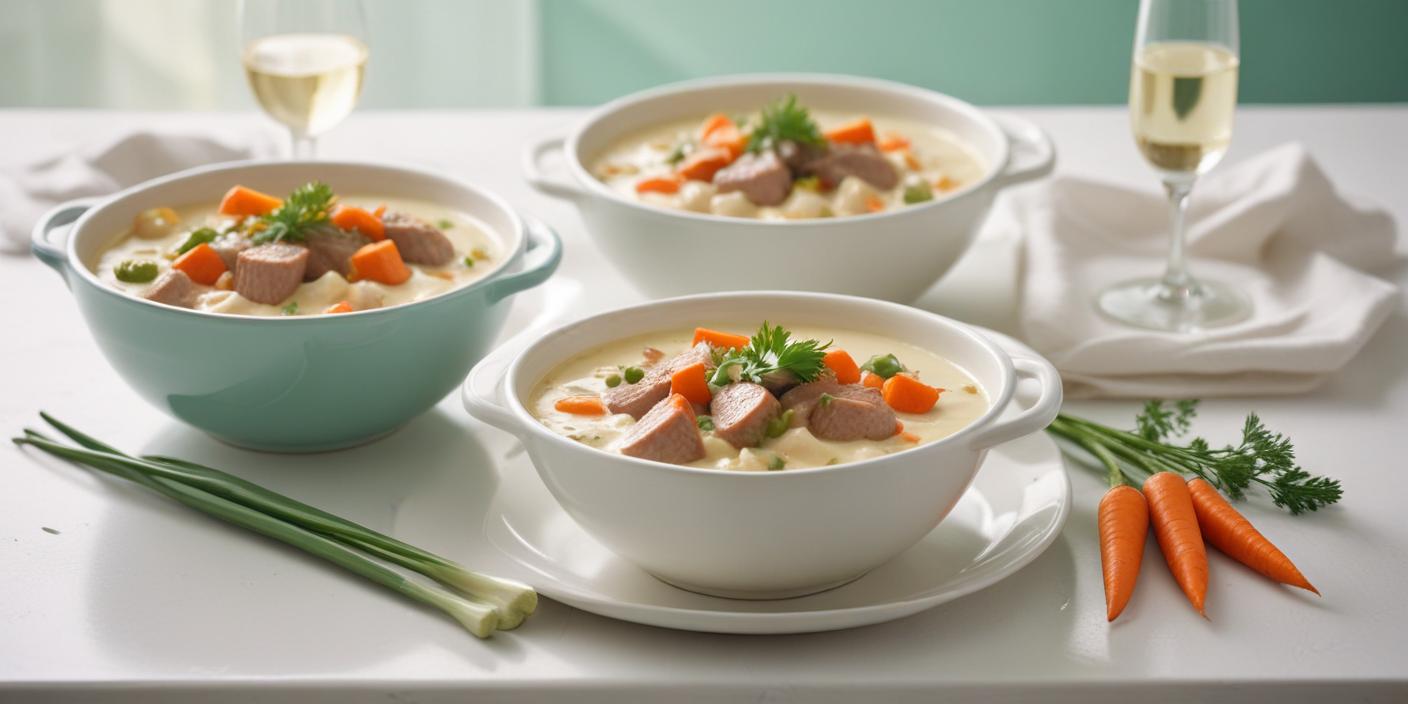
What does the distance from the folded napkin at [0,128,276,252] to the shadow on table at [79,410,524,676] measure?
1.01 m

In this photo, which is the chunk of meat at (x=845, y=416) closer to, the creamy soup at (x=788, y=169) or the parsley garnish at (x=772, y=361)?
the parsley garnish at (x=772, y=361)

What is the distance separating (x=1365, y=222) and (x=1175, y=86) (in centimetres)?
62

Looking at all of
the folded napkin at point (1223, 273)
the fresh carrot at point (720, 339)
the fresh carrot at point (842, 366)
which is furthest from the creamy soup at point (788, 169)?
the fresh carrot at point (842, 366)

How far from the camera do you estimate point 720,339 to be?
1876 millimetres

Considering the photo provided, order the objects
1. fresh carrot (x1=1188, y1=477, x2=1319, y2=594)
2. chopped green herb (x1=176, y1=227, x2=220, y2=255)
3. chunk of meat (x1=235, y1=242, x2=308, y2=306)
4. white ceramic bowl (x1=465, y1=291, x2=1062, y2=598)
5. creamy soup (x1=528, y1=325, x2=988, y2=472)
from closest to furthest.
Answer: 1. white ceramic bowl (x1=465, y1=291, x2=1062, y2=598)
2. creamy soup (x1=528, y1=325, x2=988, y2=472)
3. fresh carrot (x1=1188, y1=477, x2=1319, y2=594)
4. chunk of meat (x1=235, y1=242, x2=308, y2=306)
5. chopped green herb (x1=176, y1=227, x2=220, y2=255)

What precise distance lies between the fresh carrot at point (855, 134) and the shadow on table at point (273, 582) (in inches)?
36.4

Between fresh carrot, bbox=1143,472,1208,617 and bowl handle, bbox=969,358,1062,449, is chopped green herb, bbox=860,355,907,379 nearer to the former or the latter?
bowl handle, bbox=969,358,1062,449

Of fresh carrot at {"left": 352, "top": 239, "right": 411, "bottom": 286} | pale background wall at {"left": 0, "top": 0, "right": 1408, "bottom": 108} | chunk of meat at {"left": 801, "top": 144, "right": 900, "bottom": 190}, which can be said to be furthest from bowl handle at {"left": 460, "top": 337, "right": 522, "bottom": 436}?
pale background wall at {"left": 0, "top": 0, "right": 1408, "bottom": 108}

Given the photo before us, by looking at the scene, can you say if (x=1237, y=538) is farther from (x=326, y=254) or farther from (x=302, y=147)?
(x=302, y=147)

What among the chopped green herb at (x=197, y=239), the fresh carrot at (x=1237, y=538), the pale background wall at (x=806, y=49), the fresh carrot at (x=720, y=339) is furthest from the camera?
the pale background wall at (x=806, y=49)

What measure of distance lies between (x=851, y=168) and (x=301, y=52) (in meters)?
1.01

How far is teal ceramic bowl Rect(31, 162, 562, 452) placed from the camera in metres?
1.91

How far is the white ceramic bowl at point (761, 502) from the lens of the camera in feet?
5.00

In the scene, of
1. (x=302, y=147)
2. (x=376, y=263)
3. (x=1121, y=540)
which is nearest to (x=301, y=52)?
(x=302, y=147)
